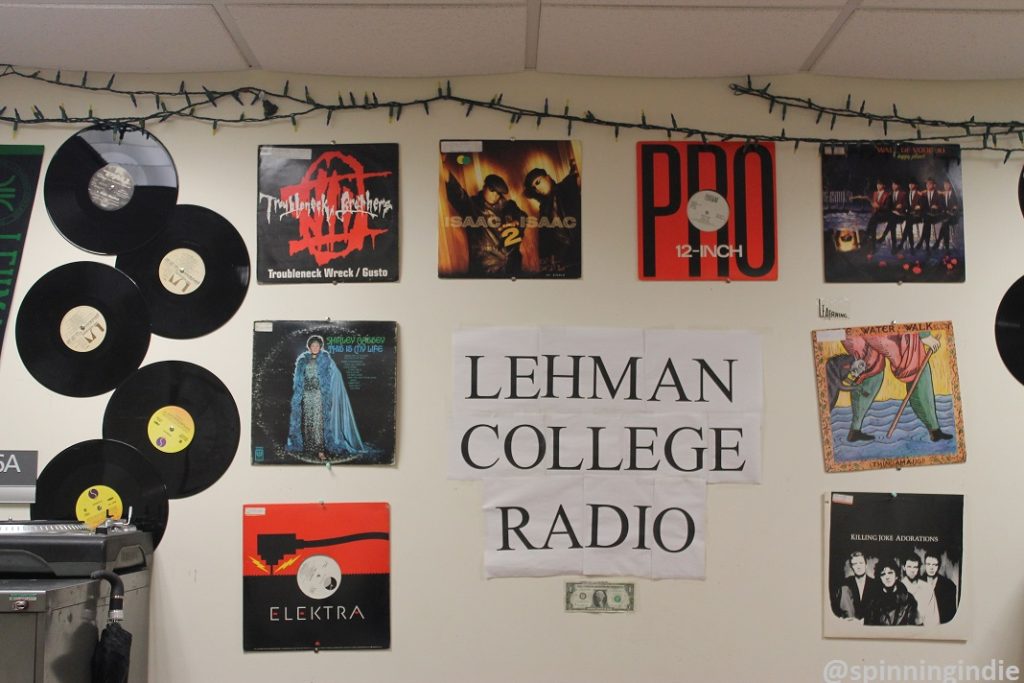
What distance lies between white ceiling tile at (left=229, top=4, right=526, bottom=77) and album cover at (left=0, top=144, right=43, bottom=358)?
2.49ft

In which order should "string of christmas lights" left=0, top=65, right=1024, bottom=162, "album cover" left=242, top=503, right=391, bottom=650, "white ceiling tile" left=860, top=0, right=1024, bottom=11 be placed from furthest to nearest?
"string of christmas lights" left=0, top=65, right=1024, bottom=162
"album cover" left=242, top=503, right=391, bottom=650
"white ceiling tile" left=860, top=0, right=1024, bottom=11

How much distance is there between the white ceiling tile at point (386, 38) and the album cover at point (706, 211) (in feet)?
1.74

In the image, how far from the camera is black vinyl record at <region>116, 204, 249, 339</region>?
2400 mm

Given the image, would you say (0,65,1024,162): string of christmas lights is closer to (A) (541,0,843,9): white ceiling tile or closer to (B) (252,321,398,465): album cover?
(A) (541,0,843,9): white ceiling tile

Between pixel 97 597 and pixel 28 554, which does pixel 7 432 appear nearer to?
pixel 28 554

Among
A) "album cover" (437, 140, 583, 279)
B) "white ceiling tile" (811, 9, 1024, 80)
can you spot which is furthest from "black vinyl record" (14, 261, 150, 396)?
"white ceiling tile" (811, 9, 1024, 80)

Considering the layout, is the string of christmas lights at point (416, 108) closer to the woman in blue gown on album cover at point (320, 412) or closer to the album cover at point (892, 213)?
the album cover at point (892, 213)

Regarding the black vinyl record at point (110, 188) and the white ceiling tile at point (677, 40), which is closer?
the white ceiling tile at point (677, 40)

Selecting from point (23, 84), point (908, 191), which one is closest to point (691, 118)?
point (908, 191)

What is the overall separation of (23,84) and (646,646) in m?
2.47

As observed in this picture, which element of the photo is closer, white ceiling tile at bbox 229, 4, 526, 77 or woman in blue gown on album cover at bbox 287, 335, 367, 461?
white ceiling tile at bbox 229, 4, 526, 77

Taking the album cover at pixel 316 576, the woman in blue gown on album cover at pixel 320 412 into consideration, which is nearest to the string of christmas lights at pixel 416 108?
the woman in blue gown on album cover at pixel 320 412

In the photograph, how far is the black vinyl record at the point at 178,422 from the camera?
2367 millimetres

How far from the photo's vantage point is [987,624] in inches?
92.4
